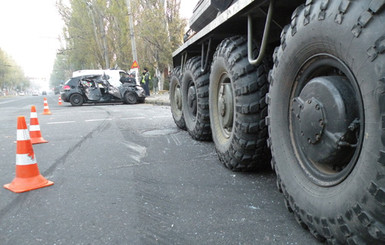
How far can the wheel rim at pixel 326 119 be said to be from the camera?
56.9 inches

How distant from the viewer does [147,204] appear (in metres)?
2.43

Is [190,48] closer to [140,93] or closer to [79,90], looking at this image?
[140,93]

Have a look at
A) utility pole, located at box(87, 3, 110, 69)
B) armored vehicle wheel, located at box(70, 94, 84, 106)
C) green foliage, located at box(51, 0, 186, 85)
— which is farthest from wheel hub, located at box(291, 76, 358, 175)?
utility pole, located at box(87, 3, 110, 69)

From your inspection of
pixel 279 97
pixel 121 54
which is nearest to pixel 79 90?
pixel 121 54

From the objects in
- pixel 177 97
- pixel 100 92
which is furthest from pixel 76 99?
pixel 177 97

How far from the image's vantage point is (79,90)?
16828mm

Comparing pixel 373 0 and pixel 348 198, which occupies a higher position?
pixel 373 0

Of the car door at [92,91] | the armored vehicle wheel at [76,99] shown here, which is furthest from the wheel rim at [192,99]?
the armored vehicle wheel at [76,99]

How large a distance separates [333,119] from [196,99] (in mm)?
3121

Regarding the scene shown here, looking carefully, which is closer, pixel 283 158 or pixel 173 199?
pixel 283 158

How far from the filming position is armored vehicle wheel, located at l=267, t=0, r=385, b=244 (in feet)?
3.92

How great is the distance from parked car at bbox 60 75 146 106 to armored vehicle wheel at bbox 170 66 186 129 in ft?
34.9

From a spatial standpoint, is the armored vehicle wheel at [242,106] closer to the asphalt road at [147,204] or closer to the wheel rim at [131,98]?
the asphalt road at [147,204]

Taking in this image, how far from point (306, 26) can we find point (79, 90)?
16819mm
